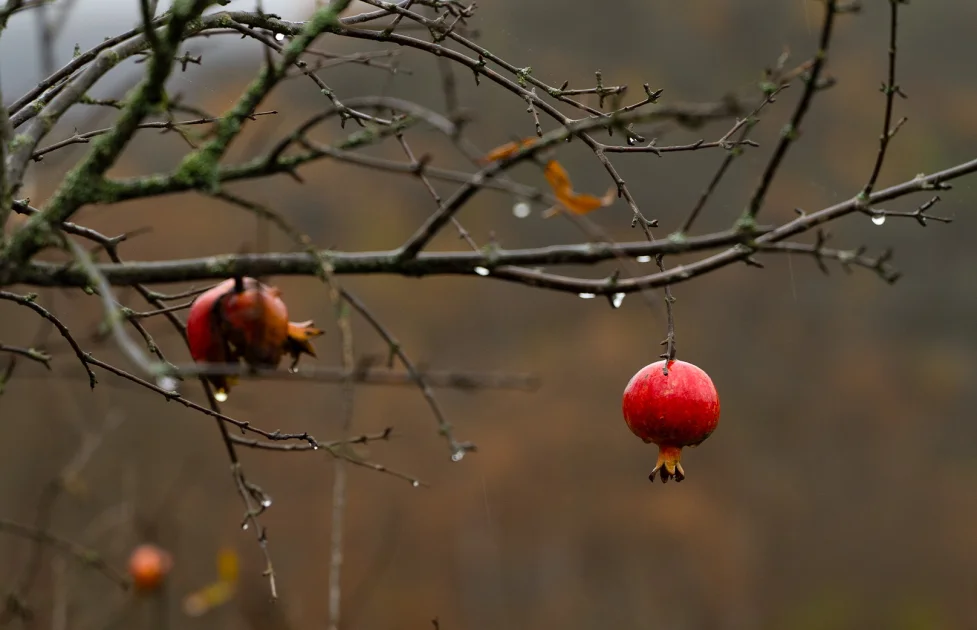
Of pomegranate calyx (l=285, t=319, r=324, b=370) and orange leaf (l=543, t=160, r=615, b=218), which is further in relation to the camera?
pomegranate calyx (l=285, t=319, r=324, b=370)

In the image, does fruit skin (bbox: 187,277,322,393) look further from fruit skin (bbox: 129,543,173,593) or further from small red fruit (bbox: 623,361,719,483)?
fruit skin (bbox: 129,543,173,593)

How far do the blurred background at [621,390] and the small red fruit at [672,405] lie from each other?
454 centimetres

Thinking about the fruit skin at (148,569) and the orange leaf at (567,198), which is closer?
the orange leaf at (567,198)

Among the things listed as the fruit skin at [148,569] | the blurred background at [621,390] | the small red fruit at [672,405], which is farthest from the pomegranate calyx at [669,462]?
the blurred background at [621,390]

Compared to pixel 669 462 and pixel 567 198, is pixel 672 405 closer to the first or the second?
pixel 669 462

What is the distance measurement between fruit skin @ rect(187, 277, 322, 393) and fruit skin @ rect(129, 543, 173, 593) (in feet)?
8.46

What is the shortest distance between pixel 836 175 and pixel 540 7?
8.95 ft

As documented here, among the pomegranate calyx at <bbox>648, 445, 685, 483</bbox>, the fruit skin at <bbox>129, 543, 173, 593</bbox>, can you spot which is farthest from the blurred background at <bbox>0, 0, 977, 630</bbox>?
the pomegranate calyx at <bbox>648, 445, 685, 483</bbox>

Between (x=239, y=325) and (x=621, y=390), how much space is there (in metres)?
5.77

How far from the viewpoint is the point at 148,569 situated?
3.22m

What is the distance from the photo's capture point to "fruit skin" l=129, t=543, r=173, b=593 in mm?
3166

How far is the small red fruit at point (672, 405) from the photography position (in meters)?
1.15

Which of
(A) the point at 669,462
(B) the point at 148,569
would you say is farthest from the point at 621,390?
(A) the point at 669,462

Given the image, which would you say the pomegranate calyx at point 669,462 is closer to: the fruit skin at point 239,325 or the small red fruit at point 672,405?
the small red fruit at point 672,405
